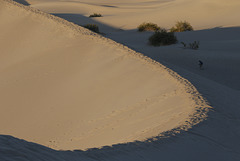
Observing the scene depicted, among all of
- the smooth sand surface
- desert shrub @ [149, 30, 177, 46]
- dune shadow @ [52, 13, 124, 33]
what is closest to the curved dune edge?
the smooth sand surface

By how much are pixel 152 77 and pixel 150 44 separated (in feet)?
32.3

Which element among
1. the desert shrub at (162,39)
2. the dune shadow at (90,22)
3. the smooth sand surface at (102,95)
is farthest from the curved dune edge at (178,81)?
the dune shadow at (90,22)

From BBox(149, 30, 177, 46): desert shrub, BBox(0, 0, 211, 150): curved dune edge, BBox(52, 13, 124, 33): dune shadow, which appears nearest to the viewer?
BBox(0, 0, 211, 150): curved dune edge

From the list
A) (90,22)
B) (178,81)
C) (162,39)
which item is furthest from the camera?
(90,22)

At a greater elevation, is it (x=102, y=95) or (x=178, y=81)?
(x=178, y=81)

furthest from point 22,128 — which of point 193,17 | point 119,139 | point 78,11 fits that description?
point 78,11

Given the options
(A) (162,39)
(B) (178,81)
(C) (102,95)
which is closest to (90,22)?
(A) (162,39)

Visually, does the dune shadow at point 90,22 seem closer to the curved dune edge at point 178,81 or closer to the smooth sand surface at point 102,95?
the smooth sand surface at point 102,95

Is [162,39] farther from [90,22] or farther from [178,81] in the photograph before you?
[90,22]

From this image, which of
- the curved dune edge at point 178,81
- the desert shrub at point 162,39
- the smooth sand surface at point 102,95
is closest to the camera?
the smooth sand surface at point 102,95

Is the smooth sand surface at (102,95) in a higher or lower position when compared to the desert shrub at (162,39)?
lower

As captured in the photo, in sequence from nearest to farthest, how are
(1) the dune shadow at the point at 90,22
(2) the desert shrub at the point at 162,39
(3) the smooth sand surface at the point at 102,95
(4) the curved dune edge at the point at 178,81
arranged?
(3) the smooth sand surface at the point at 102,95
(4) the curved dune edge at the point at 178,81
(2) the desert shrub at the point at 162,39
(1) the dune shadow at the point at 90,22

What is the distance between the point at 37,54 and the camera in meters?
14.0

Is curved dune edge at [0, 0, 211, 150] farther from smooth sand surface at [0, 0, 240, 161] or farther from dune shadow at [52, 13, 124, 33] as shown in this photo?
dune shadow at [52, 13, 124, 33]
